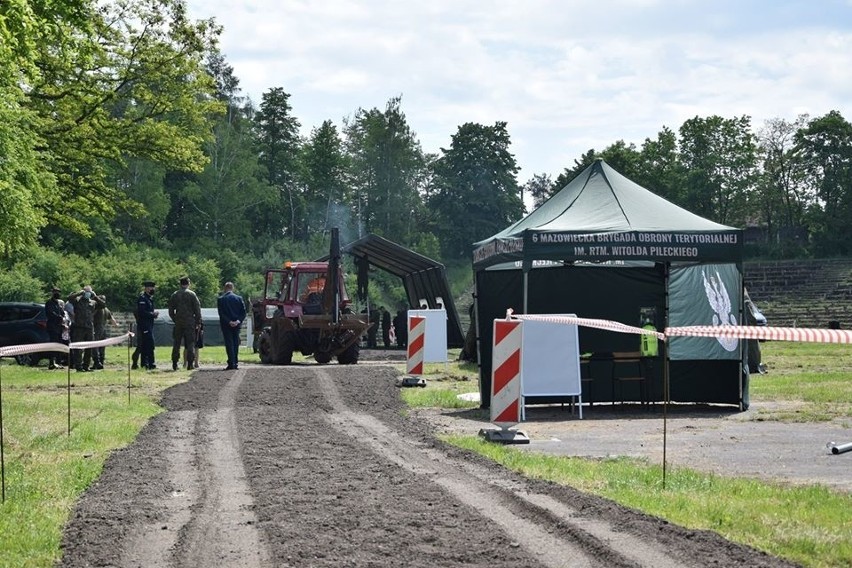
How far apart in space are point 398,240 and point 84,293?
243ft

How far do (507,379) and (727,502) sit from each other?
4.60 meters

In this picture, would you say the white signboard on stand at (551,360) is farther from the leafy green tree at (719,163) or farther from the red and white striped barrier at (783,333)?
the leafy green tree at (719,163)

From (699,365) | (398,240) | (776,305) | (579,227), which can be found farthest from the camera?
(398,240)

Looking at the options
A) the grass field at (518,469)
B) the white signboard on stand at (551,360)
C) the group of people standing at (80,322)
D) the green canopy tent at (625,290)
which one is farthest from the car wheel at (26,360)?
the white signboard on stand at (551,360)

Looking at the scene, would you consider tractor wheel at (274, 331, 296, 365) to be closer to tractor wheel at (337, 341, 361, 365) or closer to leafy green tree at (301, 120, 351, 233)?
tractor wheel at (337, 341, 361, 365)

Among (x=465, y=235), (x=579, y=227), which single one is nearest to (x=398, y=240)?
(x=465, y=235)

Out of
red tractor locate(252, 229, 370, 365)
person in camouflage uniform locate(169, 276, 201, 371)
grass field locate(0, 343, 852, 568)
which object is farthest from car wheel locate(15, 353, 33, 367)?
grass field locate(0, 343, 852, 568)

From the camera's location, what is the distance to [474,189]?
103m

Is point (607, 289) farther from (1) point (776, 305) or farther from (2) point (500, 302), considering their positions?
(1) point (776, 305)

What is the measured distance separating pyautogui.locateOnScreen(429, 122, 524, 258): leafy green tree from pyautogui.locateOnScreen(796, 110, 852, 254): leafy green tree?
23.1 meters

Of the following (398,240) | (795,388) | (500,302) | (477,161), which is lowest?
(795,388)

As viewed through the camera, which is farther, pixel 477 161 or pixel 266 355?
pixel 477 161

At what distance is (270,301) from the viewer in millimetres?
32188

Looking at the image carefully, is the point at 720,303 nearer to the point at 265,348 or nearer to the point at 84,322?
the point at 84,322
